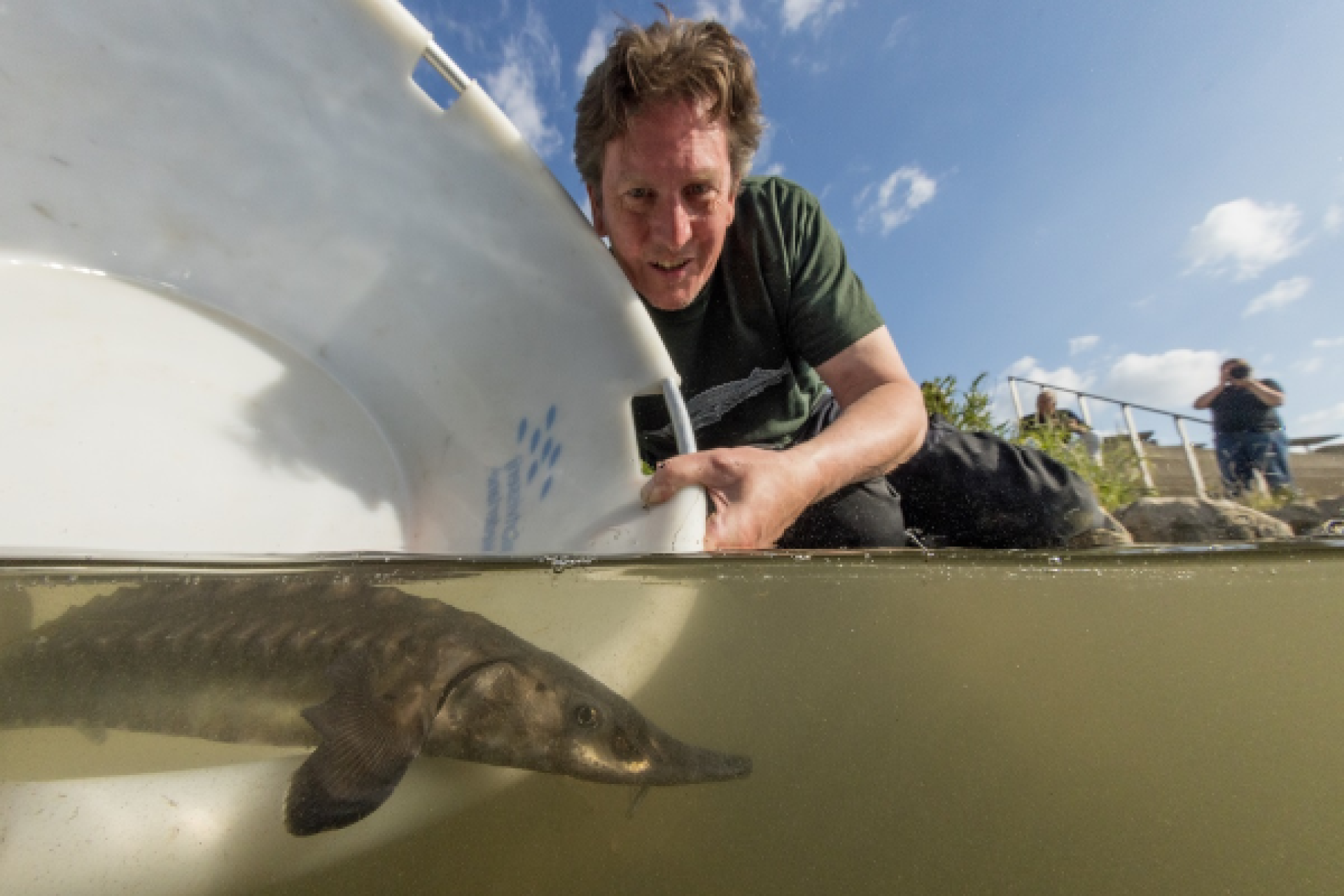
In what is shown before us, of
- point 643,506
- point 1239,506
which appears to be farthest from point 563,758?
point 1239,506

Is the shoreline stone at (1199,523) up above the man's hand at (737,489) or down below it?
below

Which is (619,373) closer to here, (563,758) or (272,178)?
(563,758)

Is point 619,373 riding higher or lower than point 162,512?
higher

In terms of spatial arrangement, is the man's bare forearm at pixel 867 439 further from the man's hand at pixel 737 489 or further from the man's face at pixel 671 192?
the man's face at pixel 671 192

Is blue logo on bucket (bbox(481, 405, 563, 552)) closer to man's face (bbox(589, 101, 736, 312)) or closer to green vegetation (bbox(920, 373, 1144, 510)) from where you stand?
man's face (bbox(589, 101, 736, 312))

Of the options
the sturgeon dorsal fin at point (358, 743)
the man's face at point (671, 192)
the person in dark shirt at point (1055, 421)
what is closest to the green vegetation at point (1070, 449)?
the person in dark shirt at point (1055, 421)

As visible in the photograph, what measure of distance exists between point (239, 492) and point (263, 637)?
3.22 feet

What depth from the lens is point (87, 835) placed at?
69cm

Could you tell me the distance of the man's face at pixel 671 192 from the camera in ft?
5.96

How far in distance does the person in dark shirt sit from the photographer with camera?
808 mm

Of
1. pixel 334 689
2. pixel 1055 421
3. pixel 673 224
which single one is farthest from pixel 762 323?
pixel 1055 421

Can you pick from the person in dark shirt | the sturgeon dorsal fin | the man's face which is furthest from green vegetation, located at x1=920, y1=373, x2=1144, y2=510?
the sturgeon dorsal fin

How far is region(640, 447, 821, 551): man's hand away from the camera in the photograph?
1.31m

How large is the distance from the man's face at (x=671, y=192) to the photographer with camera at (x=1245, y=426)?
143 cm
